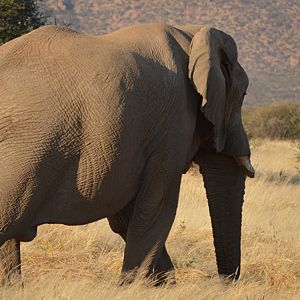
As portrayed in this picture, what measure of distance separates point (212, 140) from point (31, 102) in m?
1.99

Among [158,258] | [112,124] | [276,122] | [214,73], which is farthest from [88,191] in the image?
[276,122]

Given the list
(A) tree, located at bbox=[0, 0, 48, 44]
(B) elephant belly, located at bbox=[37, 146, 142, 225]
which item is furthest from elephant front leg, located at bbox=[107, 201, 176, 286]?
(A) tree, located at bbox=[0, 0, 48, 44]

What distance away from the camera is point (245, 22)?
86.1 meters

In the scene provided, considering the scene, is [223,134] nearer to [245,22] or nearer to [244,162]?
[244,162]

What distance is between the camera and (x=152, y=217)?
21.0ft

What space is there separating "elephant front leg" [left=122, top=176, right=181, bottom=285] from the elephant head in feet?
2.13

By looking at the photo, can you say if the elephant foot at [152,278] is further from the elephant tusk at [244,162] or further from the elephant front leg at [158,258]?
the elephant tusk at [244,162]

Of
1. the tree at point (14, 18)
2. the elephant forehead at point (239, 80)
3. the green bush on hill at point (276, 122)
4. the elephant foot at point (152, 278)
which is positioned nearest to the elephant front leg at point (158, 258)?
the elephant foot at point (152, 278)

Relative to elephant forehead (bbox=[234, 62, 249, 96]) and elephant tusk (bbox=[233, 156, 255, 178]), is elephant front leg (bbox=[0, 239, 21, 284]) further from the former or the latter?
elephant forehead (bbox=[234, 62, 249, 96])

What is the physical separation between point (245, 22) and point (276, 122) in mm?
48162

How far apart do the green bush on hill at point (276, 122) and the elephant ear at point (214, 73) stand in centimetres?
3097

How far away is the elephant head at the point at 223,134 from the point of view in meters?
6.45

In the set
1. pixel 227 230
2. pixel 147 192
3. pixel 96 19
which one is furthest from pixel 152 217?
pixel 96 19

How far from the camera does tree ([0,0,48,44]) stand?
59.4ft
